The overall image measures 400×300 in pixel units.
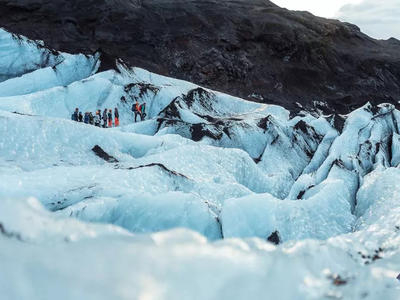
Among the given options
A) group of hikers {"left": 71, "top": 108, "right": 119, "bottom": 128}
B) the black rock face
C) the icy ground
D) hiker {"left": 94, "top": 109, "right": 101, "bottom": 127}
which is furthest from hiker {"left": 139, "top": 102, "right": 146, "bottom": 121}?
the black rock face

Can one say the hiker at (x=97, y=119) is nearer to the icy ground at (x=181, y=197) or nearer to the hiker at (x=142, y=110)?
the icy ground at (x=181, y=197)

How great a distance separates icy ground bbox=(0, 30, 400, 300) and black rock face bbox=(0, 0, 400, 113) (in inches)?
677

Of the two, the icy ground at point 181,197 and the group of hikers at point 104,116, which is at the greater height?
the icy ground at point 181,197

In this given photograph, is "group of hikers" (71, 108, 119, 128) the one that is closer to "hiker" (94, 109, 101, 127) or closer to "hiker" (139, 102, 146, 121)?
"hiker" (94, 109, 101, 127)

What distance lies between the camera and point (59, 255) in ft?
8.87

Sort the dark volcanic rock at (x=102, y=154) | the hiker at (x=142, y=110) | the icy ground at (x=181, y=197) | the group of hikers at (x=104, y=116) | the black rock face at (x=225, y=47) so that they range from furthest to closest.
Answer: the black rock face at (x=225, y=47) < the hiker at (x=142, y=110) < the group of hikers at (x=104, y=116) < the dark volcanic rock at (x=102, y=154) < the icy ground at (x=181, y=197)

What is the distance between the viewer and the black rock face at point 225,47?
139 ft

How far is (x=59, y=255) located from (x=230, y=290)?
3.59ft

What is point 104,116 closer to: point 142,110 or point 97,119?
point 97,119

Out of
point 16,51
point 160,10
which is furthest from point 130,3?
point 16,51

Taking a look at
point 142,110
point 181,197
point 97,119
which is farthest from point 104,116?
point 181,197

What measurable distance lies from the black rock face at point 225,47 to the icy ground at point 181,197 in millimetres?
17189

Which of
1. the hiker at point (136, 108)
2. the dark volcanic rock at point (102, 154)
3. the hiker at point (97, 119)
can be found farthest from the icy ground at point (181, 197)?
the hiker at point (97, 119)

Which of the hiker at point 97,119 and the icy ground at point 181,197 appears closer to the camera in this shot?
the icy ground at point 181,197
